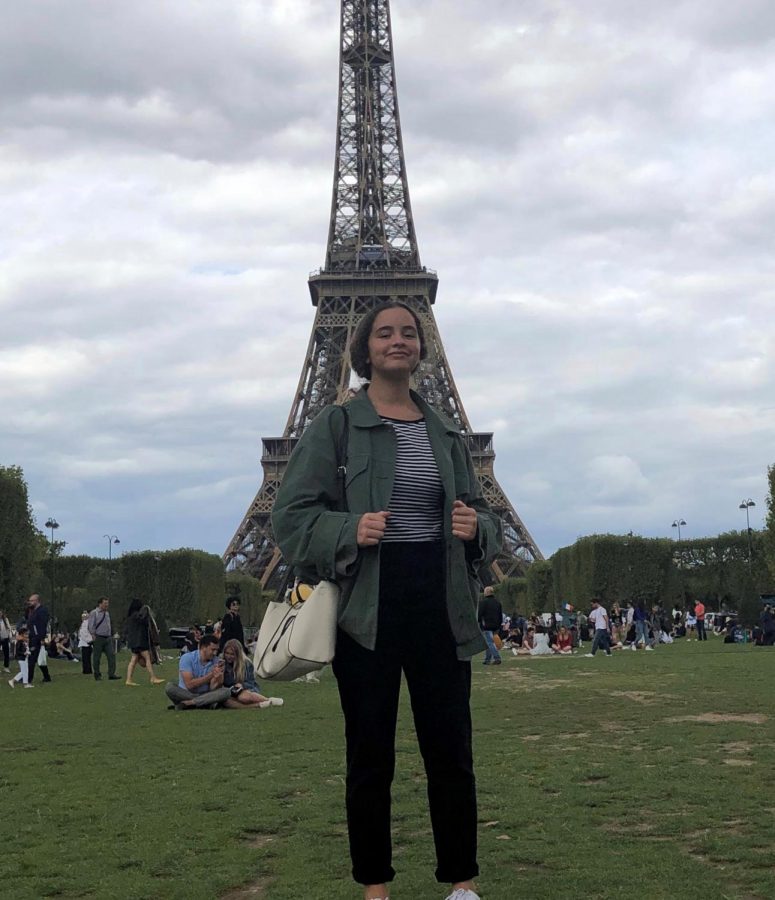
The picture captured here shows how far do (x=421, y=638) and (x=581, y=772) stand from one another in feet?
14.7

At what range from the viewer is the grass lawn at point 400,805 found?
5578 millimetres

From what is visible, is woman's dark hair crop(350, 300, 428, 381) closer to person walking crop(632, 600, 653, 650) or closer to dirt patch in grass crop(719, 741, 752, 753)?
dirt patch in grass crop(719, 741, 752, 753)

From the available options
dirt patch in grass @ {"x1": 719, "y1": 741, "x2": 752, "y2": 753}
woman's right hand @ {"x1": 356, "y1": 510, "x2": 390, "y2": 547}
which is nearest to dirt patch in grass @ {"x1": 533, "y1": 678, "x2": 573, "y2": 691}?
dirt patch in grass @ {"x1": 719, "y1": 741, "x2": 752, "y2": 753}

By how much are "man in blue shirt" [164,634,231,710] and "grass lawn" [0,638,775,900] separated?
5.75 ft

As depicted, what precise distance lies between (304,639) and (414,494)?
73cm

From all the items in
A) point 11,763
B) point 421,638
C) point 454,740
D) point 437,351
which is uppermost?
point 437,351

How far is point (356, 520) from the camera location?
15.6 feet

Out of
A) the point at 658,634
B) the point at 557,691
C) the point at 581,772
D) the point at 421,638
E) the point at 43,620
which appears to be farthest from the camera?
the point at 658,634

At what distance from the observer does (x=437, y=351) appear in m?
78.0

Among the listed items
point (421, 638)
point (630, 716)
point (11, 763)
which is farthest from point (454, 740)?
point (630, 716)

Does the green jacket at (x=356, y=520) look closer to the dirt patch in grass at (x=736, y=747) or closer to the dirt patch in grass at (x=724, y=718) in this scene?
the dirt patch in grass at (x=736, y=747)

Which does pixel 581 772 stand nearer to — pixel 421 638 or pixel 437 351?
pixel 421 638

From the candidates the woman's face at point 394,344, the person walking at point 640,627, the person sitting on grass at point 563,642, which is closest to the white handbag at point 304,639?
the woman's face at point 394,344

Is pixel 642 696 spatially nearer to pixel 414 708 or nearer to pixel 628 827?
pixel 628 827
